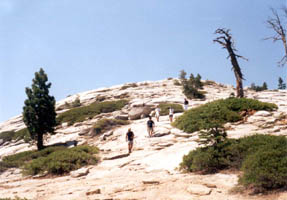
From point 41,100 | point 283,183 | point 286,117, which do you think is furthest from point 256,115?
point 41,100

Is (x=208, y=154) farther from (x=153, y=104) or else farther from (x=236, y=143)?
(x=153, y=104)

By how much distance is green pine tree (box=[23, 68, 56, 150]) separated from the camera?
87.3 feet

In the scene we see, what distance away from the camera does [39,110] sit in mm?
27438

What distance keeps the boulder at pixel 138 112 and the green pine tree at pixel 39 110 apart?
9.50m

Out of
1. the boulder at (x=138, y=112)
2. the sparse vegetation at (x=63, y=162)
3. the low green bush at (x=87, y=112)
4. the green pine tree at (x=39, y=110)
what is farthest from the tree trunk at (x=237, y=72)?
the green pine tree at (x=39, y=110)

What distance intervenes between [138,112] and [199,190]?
79.6ft

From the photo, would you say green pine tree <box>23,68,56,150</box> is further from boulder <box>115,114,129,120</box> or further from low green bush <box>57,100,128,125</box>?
boulder <box>115,114,129,120</box>

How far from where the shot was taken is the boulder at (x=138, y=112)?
3107cm

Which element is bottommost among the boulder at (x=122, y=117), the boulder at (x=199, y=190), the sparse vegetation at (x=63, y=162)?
the sparse vegetation at (x=63, y=162)

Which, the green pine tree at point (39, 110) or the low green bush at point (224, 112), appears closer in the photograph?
the low green bush at point (224, 112)

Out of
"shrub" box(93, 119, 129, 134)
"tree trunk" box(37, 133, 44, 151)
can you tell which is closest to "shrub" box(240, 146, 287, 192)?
"shrub" box(93, 119, 129, 134)

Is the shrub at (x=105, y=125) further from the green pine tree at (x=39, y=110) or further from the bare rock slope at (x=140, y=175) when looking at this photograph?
the green pine tree at (x=39, y=110)

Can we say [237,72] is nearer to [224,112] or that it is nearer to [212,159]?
[224,112]

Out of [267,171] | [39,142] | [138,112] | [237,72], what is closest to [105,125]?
[138,112]
